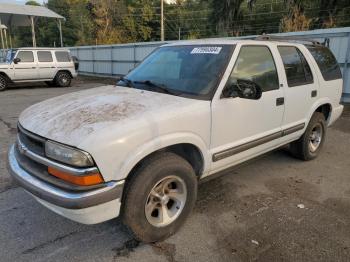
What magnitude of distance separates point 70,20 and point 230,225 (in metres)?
65.1

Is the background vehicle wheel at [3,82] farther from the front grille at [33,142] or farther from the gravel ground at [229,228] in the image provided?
the front grille at [33,142]

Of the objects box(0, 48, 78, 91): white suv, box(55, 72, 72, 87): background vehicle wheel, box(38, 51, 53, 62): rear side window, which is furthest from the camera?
box(55, 72, 72, 87): background vehicle wheel

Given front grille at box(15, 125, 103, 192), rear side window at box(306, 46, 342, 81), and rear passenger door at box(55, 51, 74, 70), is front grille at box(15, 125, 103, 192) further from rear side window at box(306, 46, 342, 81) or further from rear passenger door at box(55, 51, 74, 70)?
rear passenger door at box(55, 51, 74, 70)

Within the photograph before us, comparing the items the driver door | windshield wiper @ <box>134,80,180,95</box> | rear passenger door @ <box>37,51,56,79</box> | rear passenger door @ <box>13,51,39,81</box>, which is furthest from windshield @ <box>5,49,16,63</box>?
the driver door

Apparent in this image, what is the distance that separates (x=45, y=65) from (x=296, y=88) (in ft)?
44.6

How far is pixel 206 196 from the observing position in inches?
156

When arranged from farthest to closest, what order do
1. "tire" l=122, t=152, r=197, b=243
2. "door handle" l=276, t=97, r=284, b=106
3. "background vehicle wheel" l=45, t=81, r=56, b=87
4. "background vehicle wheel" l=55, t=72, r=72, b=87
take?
"background vehicle wheel" l=45, t=81, r=56, b=87 → "background vehicle wheel" l=55, t=72, r=72, b=87 → "door handle" l=276, t=97, r=284, b=106 → "tire" l=122, t=152, r=197, b=243

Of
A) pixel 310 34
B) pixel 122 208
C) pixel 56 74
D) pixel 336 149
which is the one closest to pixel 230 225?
pixel 122 208

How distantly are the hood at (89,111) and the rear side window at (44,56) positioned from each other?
1289 cm

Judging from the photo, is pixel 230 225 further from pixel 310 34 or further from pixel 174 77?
pixel 310 34

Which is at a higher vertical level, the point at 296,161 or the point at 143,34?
the point at 143,34

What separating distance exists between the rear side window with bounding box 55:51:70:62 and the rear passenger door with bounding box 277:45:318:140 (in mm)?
13462

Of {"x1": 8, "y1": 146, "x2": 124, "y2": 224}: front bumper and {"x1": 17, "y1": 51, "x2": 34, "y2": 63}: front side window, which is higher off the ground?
{"x1": 17, "y1": 51, "x2": 34, "y2": 63}: front side window

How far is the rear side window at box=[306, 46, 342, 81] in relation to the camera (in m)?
5.00
